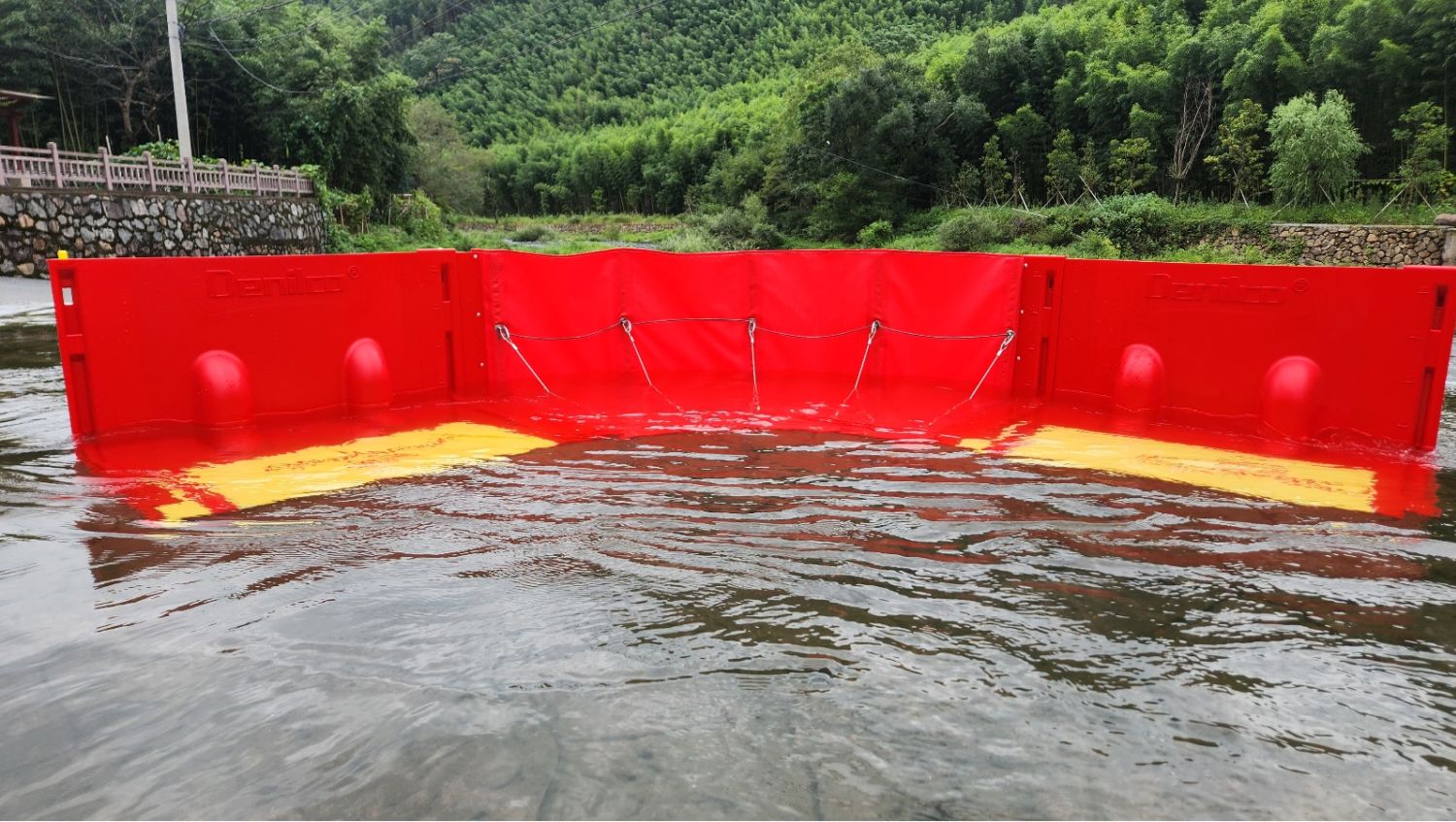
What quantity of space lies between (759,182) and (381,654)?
45604mm

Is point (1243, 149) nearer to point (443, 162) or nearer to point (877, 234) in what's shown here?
point (877, 234)

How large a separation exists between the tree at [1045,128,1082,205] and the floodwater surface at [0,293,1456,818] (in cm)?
2830

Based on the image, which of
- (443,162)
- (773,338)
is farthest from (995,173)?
(443,162)

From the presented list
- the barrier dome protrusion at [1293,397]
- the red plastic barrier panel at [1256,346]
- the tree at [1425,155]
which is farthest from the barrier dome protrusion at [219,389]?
the tree at [1425,155]

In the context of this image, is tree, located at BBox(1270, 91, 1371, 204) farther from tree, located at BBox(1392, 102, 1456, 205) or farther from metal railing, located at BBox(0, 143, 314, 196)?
metal railing, located at BBox(0, 143, 314, 196)

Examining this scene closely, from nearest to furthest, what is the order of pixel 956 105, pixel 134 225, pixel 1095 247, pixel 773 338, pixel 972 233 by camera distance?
pixel 773 338 < pixel 134 225 < pixel 1095 247 < pixel 972 233 < pixel 956 105

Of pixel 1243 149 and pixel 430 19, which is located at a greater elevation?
pixel 430 19

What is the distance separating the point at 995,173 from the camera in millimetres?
33719

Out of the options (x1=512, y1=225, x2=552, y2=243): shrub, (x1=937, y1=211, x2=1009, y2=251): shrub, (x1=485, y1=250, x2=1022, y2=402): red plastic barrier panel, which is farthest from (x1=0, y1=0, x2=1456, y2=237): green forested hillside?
(x1=485, y1=250, x2=1022, y2=402): red plastic barrier panel

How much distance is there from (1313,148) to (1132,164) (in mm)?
6691

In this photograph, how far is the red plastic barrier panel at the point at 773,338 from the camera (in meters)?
5.98

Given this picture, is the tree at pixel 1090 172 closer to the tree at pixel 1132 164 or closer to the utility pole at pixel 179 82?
the tree at pixel 1132 164

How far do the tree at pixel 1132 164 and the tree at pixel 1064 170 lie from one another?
1.39 meters

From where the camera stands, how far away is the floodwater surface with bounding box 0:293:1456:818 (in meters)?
2.43
